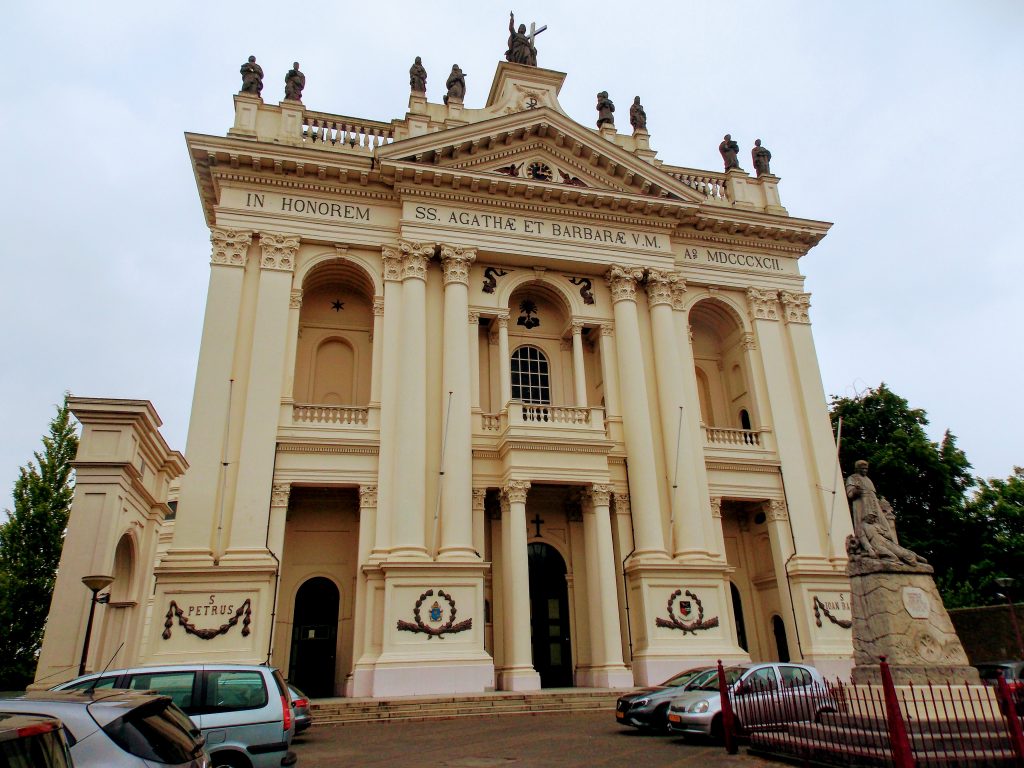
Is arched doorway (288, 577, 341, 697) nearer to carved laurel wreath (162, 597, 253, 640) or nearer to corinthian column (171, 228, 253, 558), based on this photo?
carved laurel wreath (162, 597, 253, 640)

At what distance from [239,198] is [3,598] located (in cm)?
1687

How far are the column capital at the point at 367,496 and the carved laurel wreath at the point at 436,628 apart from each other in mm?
2935

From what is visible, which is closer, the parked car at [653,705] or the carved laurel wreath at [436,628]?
the parked car at [653,705]

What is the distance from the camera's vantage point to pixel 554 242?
73.6ft

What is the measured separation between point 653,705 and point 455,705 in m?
5.02

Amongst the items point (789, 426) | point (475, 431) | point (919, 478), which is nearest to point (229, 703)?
point (475, 431)

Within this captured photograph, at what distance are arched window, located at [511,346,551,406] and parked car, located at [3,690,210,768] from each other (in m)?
17.7

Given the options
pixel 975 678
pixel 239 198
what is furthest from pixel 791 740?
pixel 239 198

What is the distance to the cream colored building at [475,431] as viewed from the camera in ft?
57.0

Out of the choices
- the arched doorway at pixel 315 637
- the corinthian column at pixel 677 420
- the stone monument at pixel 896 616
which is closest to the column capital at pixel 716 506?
the corinthian column at pixel 677 420

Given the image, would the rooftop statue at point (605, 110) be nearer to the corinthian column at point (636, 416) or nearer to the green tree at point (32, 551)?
the corinthian column at point (636, 416)

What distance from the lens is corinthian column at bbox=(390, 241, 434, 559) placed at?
18.1 meters

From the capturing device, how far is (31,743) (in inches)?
131

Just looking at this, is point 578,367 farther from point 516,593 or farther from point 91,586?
point 91,586
